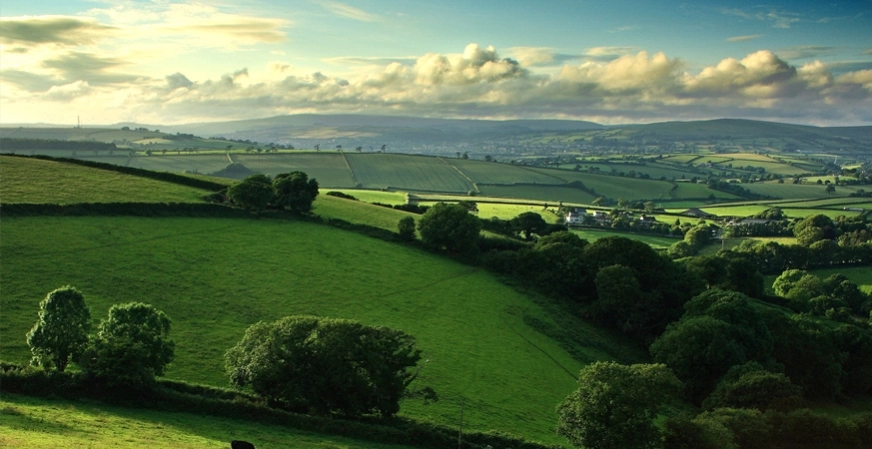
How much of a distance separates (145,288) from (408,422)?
25.4m

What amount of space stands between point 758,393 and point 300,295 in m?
35.8

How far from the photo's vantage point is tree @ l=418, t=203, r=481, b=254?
262 feet

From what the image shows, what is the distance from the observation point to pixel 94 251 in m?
56.8

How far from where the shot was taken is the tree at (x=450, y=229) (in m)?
79.8

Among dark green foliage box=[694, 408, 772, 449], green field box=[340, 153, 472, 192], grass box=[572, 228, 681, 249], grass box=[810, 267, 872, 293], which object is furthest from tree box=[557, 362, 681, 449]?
green field box=[340, 153, 472, 192]

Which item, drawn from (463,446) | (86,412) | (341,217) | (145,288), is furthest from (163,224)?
(463,446)

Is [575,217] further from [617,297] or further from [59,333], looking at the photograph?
[59,333]

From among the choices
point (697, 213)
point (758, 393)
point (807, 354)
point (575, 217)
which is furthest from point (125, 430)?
point (697, 213)

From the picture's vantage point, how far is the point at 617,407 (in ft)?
124

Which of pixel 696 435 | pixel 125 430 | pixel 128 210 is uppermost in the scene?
pixel 128 210

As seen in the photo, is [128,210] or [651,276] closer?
[128,210]

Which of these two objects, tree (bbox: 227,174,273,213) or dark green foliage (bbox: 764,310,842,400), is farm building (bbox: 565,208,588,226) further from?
tree (bbox: 227,174,273,213)

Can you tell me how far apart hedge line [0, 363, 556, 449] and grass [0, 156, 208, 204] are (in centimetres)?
3224

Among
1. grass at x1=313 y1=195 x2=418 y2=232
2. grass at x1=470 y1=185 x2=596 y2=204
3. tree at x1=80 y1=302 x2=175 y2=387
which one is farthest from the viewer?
grass at x1=470 y1=185 x2=596 y2=204
